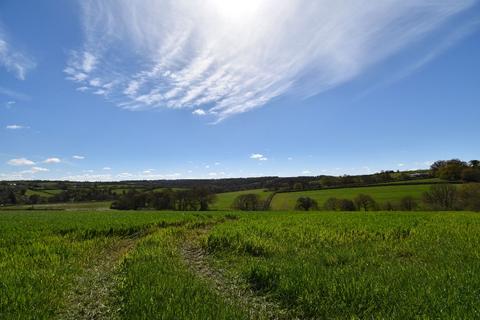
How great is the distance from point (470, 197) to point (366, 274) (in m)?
62.2

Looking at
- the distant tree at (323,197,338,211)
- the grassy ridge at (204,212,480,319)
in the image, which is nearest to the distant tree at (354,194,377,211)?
the distant tree at (323,197,338,211)

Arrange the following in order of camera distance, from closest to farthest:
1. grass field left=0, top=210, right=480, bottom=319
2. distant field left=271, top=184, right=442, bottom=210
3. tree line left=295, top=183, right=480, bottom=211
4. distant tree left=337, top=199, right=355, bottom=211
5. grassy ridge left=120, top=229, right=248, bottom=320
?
1. grassy ridge left=120, top=229, right=248, bottom=320
2. grass field left=0, top=210, right=480, bottom=319
3. tree line left=295, top=183, right=480, bottom=211
4. distant tree left=337, top=199, right=355, bottom=211
5. distant field left=271, top=184, right=442, bottom=210

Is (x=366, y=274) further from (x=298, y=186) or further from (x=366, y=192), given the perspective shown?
(x=298, y=186)

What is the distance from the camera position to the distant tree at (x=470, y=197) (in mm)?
56562

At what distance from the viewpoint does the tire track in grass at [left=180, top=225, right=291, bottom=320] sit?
7.81 meters

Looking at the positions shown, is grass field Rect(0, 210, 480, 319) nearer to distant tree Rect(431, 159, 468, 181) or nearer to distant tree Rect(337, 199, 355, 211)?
distant tree Rect(337, 199, 355, 211)

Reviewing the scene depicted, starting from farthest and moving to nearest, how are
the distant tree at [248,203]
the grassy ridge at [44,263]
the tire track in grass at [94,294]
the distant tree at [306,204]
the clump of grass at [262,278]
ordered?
1. the distant tree at [248,203]
2. the distant tree at [306,204]
3. the clump of grass at [262,278]
4. the grassy ridge at [44,263]
5. the tire track in grass at [94,294]

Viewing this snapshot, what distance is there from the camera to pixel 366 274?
385 inches

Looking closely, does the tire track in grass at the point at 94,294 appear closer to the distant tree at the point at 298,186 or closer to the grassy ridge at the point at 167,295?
the grassy ridge at the point at 167,295

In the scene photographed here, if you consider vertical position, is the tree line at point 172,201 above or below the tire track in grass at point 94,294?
above

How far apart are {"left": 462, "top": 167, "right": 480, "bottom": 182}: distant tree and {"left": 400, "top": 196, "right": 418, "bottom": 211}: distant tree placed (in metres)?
16.6

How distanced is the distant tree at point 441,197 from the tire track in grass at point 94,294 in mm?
67954

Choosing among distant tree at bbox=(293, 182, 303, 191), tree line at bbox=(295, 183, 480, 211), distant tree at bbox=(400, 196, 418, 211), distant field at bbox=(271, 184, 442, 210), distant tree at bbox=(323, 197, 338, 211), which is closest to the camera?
tree line at bbox=(295, 183, 480, 211)

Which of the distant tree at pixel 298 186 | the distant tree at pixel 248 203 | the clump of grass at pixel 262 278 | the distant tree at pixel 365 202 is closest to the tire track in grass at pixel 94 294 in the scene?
the clump of grass at pixel 262 278
